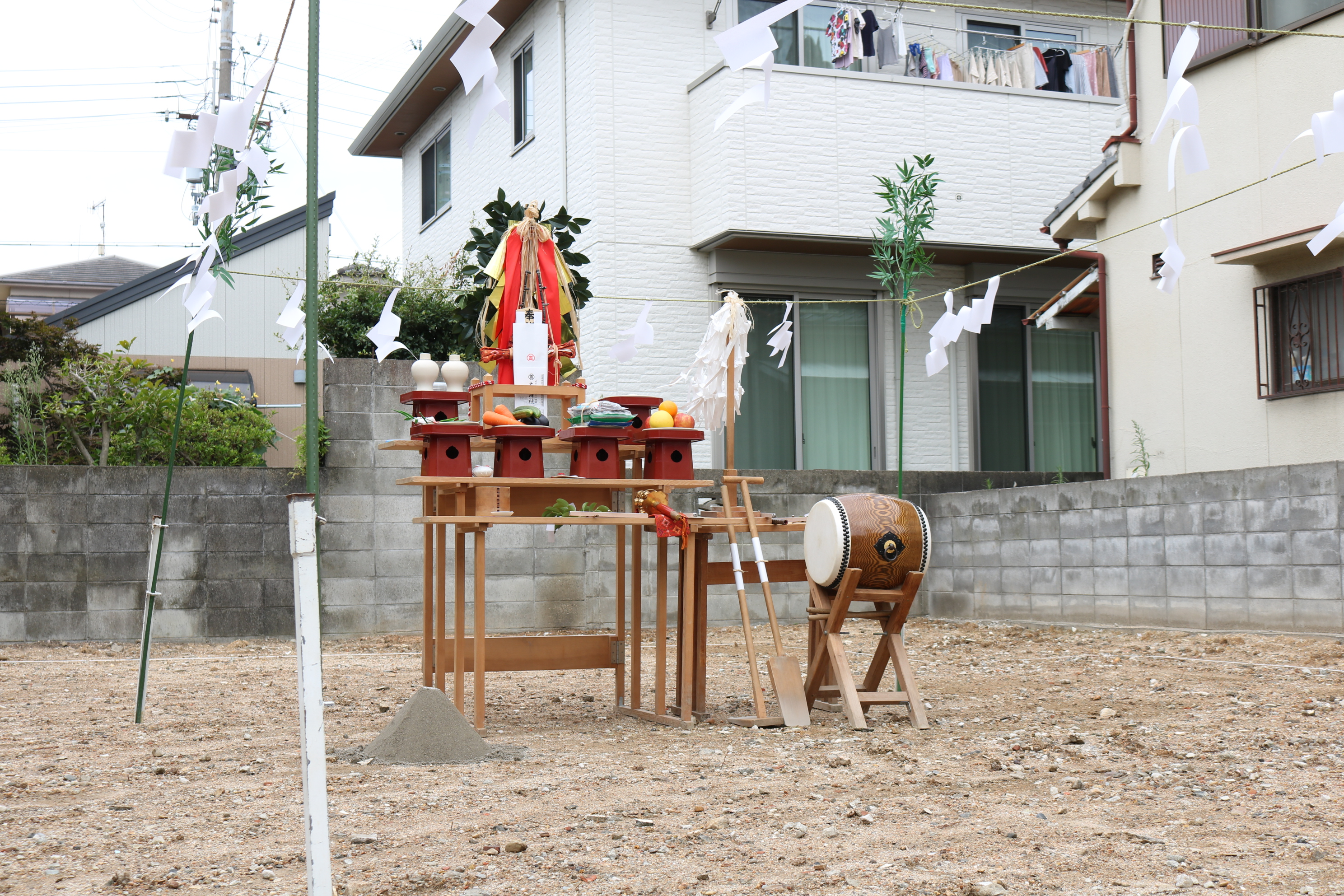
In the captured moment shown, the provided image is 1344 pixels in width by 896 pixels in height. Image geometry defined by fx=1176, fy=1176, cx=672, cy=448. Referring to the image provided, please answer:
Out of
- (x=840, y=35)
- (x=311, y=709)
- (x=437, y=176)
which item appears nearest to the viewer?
(x=311, y=709)

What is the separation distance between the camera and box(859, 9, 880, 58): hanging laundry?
36.1 ft

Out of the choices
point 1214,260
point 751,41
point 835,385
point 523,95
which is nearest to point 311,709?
point 751,41

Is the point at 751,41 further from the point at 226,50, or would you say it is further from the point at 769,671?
the point at 226,50

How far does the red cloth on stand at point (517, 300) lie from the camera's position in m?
5.53

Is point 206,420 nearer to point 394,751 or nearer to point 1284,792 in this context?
A: point 394,751

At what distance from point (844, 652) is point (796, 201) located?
244 inches

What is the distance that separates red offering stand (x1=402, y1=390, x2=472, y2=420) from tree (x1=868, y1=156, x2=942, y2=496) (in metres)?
2.73

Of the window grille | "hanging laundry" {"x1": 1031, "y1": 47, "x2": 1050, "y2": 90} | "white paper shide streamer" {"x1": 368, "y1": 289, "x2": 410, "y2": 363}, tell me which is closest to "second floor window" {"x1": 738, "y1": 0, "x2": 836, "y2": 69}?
"hanging laundry" {"x1": 1031, "y1": 47, "x2": 1050, "y2": 90}

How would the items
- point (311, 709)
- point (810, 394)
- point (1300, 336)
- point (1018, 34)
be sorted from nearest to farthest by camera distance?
point (311, 709) → point (1300, 336) → point (810, 394) → point (1018, 34)

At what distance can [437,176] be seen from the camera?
48.9 ft

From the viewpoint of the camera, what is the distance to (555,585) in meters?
8.85

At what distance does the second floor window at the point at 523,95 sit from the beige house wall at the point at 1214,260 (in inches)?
223

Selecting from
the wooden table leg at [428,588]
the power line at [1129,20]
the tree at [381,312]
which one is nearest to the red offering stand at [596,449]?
the wooden table leg at [428,588]

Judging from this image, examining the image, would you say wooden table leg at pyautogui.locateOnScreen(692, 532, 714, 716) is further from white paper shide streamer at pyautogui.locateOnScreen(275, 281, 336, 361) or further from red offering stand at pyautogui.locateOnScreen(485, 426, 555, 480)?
white paper shide streamer at pyautogui.locateOnScreen(275, 281, 336, 361)
